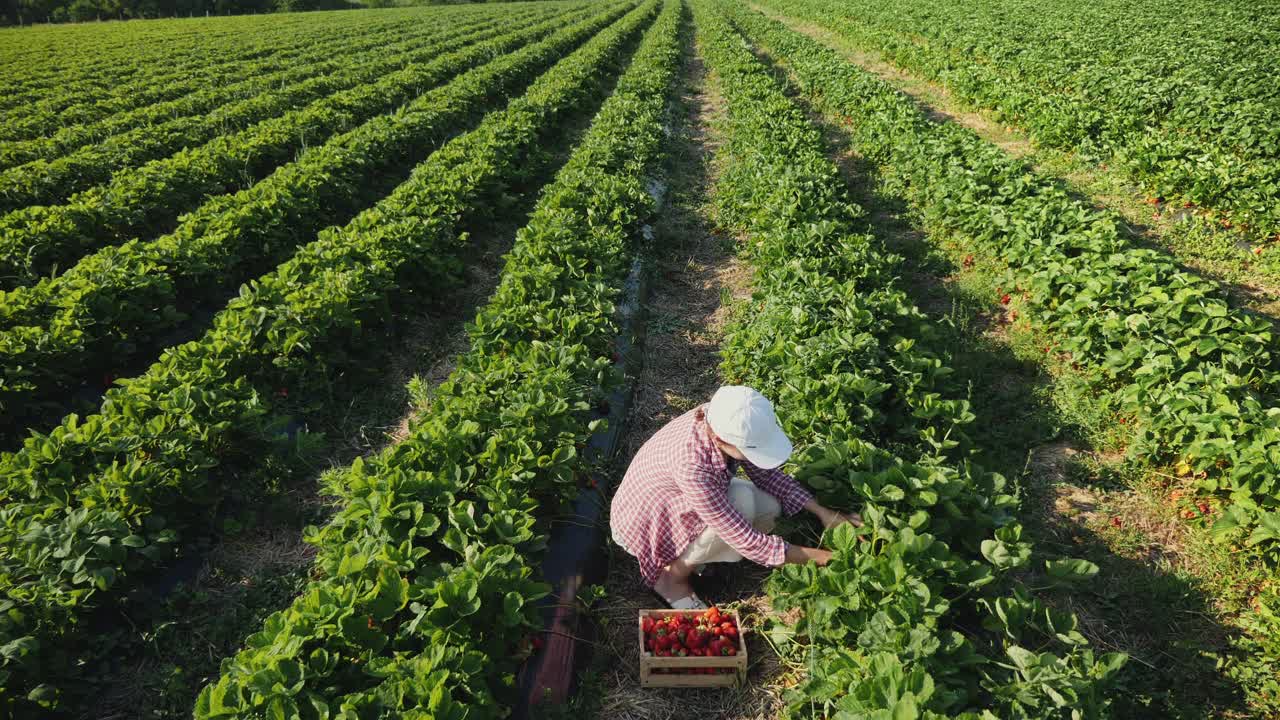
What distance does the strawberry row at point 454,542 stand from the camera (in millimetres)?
2818

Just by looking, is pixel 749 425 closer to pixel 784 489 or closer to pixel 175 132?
pixel 784 489

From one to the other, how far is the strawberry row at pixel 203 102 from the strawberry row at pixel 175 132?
0.15 feet

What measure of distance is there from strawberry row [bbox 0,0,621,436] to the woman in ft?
17.6

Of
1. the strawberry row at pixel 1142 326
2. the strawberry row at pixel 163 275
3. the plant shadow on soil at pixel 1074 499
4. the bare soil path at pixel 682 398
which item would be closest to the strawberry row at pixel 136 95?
the strawberry row at pixel 163 275

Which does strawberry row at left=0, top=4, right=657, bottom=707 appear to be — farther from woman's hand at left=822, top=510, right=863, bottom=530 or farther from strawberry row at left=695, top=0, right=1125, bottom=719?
woman's hand at left=822, top=510, right=863, bottom=530

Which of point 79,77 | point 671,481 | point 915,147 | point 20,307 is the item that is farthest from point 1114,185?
point 79,77

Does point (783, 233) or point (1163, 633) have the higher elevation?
point (783, 233)

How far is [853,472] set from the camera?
376cm

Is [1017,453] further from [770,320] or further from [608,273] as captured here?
[608,273]

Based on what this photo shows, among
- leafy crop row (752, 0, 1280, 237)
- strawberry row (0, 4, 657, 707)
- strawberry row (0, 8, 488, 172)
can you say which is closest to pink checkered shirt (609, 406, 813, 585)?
strawberry row (0, 4, 657, 707)

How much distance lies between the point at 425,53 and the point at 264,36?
1425 centimetres

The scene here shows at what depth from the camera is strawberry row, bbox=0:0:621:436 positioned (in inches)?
217

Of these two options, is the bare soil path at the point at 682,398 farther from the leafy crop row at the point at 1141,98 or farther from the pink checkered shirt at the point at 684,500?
the leafy crop row at the point at 1141,98

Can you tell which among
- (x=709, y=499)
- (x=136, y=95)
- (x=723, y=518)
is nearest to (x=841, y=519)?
(x=723, y=518)
